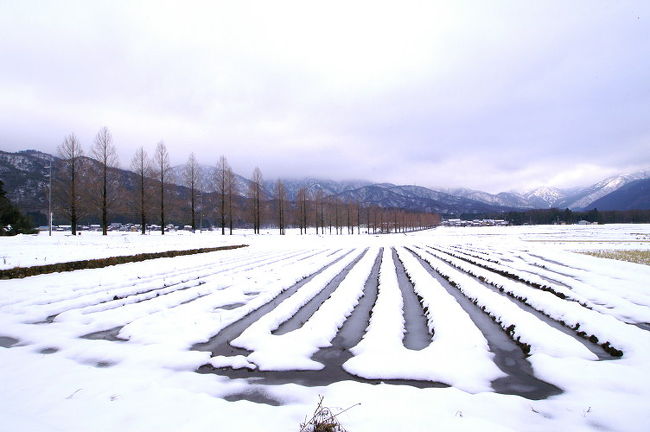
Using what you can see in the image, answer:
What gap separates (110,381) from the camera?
14.2 feet

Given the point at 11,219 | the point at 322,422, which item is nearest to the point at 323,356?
the point at 322,422

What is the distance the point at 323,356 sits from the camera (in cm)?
538

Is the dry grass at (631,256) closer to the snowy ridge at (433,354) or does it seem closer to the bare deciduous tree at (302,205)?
the snowy ridge at (433,354)

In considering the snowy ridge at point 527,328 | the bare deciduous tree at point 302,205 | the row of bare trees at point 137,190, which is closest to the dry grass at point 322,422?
the snowy ridge at point 527,328

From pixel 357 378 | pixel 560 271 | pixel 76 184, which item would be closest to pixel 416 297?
pixel 357 378

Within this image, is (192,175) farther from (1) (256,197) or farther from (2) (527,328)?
(2) (527,328)

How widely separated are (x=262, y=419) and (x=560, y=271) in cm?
1544

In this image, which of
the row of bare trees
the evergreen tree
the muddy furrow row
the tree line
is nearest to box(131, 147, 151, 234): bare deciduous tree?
the row of bare trees

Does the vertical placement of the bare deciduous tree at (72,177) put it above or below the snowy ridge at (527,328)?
above

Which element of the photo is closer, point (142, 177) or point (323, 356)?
point (323, 356)

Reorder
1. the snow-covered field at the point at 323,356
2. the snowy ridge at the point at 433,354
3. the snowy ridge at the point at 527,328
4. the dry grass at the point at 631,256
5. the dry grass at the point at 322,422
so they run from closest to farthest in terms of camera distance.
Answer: the dry grass at the point at 322,422, the snow-covered field at the point at 323,356, the snowy ridge at the point at 433,354, the snowy ridge at the point at 527,328, the dry grass at the point at 631,256

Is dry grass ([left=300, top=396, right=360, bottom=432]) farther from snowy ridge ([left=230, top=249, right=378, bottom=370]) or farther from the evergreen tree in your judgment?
the evergreen tree

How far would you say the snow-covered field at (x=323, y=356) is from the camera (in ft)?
11.5

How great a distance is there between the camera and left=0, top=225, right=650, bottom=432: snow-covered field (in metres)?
3.50
